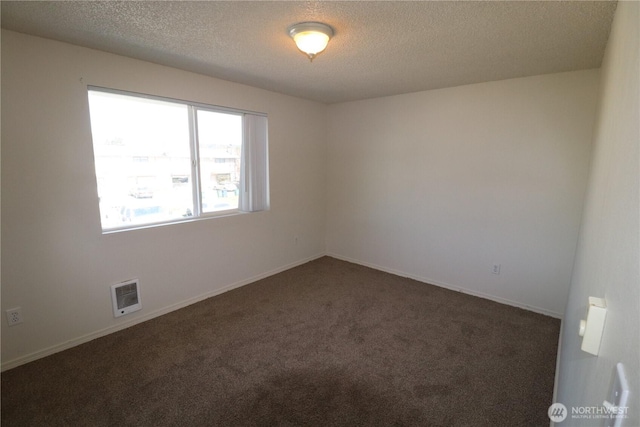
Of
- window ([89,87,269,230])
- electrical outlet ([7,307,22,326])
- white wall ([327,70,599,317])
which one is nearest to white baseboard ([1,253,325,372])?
electrical outlet ([7,307,22,326])

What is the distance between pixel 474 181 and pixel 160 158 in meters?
3.38

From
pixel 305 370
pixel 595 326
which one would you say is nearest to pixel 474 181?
pixel 305 370

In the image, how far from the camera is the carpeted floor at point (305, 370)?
1876mm

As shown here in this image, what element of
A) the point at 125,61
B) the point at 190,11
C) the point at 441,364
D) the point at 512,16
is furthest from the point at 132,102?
the point at 441,364

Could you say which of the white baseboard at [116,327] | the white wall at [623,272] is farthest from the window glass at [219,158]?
the white wall at [623,272]

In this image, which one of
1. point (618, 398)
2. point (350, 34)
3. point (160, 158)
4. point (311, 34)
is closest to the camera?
point (618, 398)

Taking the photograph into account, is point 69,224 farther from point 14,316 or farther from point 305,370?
point 305,370

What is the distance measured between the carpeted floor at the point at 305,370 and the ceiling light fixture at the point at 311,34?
231 cm

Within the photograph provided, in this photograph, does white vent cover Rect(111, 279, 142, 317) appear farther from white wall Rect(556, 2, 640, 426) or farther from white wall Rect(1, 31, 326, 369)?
white wall Rect(556, 2, 640, 426)

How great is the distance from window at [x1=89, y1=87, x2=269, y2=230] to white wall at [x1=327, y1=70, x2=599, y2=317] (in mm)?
1458

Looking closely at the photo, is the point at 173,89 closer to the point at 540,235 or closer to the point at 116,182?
the point at 116,182

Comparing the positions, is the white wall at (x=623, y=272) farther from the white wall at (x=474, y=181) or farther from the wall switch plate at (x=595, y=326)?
the white wall at (x=474, y=181)

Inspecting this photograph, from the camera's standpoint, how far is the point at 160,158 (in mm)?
2992

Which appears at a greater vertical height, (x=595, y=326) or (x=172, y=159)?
(x=172, y=159)
